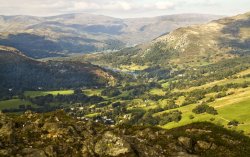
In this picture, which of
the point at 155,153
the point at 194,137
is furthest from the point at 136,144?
the point at 194,137

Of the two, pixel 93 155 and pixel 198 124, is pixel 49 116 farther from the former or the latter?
pixel 198 124

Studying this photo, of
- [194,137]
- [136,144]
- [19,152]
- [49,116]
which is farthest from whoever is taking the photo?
[49,116]

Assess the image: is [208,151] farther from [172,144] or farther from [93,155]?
[93,155]

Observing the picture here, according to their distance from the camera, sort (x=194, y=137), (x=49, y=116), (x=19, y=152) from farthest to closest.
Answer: (x=49, y=116) → (x=194, y=137) → (x=19, y=152)

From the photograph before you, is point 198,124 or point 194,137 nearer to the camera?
point 194,137

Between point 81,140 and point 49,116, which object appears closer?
point 81,140

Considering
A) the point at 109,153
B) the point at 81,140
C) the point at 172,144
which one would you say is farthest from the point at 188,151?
the point at 81,140
